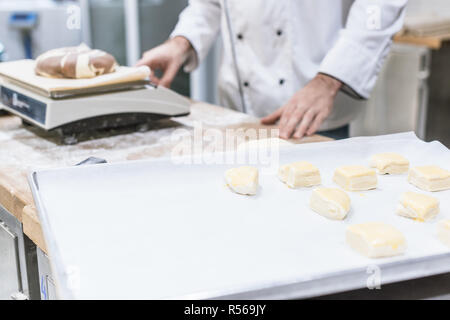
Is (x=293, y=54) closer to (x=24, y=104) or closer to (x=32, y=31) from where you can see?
(x=24, y=104)

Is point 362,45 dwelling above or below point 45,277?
above

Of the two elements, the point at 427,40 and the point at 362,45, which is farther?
the point at 427,40

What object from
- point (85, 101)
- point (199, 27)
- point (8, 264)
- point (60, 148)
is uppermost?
point (199, 27)

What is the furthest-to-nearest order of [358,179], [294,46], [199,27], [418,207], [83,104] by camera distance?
[199,27] → [294,46] → [83,104] → [358,179] → [418,207]

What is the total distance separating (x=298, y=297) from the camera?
559mm

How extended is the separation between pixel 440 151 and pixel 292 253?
449 millimetres

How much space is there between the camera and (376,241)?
64cm

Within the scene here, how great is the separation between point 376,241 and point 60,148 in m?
0.81

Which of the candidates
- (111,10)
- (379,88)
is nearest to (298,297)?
(379,88)

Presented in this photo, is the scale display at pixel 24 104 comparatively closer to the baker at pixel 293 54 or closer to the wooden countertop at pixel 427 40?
the baker at pixel 293 54

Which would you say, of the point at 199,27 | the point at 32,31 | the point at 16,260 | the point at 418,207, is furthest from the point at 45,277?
the point at 32,31

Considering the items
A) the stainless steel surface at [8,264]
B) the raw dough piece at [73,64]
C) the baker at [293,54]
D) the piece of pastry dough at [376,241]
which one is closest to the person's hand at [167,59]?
the baker at [293,54]

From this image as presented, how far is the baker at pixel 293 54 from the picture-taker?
138cm

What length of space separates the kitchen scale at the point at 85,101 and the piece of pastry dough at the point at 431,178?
2.21 ft
